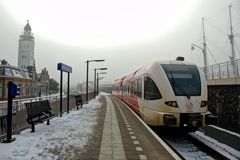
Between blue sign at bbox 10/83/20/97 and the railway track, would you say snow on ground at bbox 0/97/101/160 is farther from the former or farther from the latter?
the railway track

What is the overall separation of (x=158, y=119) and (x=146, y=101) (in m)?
2.15

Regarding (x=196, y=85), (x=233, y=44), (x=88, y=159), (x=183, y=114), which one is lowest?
(x=88, y=159)

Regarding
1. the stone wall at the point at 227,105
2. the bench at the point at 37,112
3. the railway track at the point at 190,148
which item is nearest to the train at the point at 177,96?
the railway track at the point at 190,148

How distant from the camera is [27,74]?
2881 inches

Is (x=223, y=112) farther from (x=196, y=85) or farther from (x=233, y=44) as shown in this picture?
(x=233, y=44)

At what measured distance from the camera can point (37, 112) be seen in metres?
12.6

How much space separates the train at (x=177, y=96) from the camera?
1218 centimetres

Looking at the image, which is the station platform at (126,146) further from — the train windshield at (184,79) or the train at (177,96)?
the train windshield at (184,79)

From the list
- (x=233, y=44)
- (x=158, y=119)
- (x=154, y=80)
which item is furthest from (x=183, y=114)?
(x=233, y=44)

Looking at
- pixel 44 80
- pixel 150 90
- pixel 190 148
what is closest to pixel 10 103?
pixel 150 90

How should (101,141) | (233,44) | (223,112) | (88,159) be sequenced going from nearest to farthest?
(88,159), (101,141), (223,112), (233,44)

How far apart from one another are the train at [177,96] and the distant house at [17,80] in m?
47.8

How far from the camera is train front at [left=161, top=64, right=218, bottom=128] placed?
1216 centimetres

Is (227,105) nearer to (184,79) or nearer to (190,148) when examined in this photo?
(184,79)
